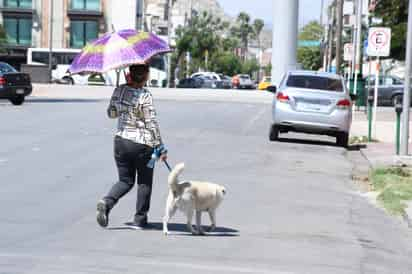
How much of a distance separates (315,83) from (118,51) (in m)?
14.5

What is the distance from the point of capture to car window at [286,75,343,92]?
2455 centimetres

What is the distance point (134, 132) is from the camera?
1047cm

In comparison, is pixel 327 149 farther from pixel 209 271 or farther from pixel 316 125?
pixel 209 271

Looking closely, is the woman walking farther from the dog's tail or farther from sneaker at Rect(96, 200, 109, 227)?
the dog's tail

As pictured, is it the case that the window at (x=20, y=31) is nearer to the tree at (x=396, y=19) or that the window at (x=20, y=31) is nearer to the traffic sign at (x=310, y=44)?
the traffic sign at (x=310, y=44)

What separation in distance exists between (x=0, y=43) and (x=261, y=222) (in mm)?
68822

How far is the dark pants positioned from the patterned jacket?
0.27ft

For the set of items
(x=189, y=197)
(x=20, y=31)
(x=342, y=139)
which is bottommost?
(x=342, y=139)

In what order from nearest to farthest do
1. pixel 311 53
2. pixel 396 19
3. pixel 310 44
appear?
pixel 396 19 → pixel 310 44 → pixel 311 53

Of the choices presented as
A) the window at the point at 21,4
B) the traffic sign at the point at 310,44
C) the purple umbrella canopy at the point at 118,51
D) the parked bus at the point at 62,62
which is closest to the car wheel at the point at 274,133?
the purple umbrella canopy at the point at 118,51

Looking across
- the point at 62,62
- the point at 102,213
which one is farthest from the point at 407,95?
the point at 62,62

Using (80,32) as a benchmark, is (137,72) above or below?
below

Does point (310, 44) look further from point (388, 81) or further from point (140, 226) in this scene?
point (140, 226)

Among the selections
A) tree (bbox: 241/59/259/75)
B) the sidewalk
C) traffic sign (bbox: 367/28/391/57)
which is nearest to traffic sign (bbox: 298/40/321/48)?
tree (bbox: 241/59/259/75)
